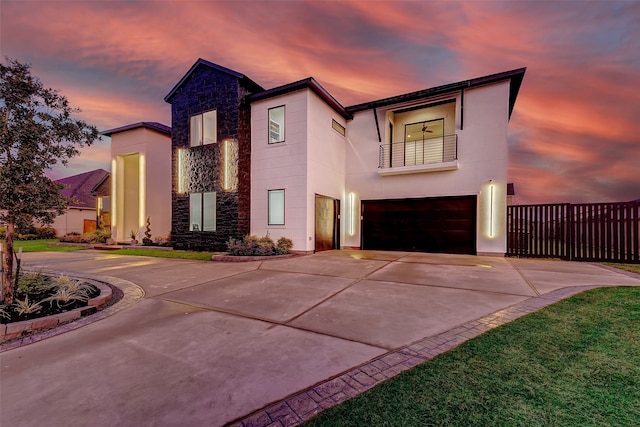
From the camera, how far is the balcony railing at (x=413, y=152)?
12.2m

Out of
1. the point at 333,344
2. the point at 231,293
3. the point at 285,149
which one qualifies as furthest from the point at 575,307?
the point at 285,149

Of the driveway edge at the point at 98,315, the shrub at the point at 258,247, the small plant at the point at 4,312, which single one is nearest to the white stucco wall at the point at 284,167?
the shrub at the point at 258,247

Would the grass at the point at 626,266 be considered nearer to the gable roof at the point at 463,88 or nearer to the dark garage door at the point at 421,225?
the dark garage door at the point at 421,225

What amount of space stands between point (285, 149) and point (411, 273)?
7258 millimetres

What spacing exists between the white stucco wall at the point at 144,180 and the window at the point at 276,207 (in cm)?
797

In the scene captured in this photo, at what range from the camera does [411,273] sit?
264 inches

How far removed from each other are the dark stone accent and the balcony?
6639 mm

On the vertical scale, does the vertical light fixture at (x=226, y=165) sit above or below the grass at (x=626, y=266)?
above

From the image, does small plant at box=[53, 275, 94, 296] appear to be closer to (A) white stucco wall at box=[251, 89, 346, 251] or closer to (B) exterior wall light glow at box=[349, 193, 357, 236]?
(A) white stucco wall at box=[251, 89, 346, 251]

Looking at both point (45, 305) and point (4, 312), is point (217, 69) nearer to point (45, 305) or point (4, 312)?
point (45, 305)

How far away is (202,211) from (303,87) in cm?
736

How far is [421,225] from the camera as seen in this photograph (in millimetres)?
11852

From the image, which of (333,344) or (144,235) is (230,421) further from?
(144,235)

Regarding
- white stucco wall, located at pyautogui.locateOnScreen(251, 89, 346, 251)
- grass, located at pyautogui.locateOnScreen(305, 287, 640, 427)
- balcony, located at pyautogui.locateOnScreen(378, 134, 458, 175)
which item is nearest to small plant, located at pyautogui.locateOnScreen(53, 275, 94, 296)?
grass, located at pyautogui.locateOnScreen(305, 287, 640, 427)
